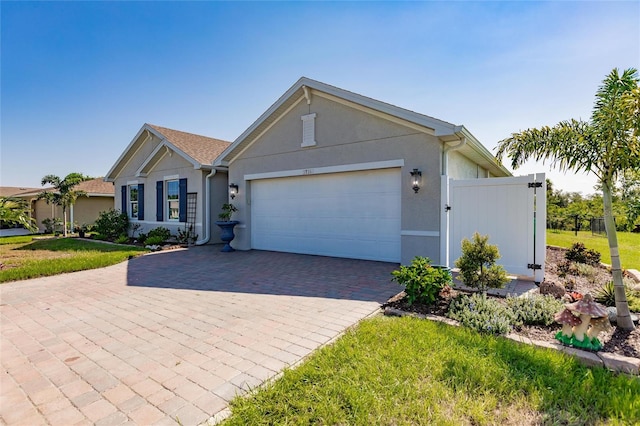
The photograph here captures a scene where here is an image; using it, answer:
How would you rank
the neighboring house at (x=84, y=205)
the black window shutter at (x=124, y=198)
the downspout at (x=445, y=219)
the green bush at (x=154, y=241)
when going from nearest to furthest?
the downspout at (x=445, y=219)
the green bush at (x=154, y=241)
the black window shutter at (x=124, y=198)
the neighboring house at (x=84, y=205)

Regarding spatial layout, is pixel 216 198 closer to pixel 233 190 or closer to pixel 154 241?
pixel 233 190

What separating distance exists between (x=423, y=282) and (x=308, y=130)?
6209 mm

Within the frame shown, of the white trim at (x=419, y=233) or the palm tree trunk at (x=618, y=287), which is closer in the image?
the palm tree trunk at (x=618, y=287)

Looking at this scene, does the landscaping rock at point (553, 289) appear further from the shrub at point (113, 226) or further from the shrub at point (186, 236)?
the shrub at point (113, 226)

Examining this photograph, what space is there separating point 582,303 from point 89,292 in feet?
25.6

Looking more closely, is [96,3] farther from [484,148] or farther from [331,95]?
[484,148]

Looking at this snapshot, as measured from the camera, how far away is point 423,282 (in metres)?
4.72

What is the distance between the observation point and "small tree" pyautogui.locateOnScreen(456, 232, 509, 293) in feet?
15.4

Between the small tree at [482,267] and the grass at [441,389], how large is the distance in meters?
1.39

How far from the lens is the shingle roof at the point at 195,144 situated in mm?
12916

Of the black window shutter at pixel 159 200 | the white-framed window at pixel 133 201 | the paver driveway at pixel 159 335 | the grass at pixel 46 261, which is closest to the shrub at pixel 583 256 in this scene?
the paver driveway at pixel 159 335

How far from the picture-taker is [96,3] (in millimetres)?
8664

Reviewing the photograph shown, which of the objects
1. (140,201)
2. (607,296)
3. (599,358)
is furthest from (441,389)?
(140,201)

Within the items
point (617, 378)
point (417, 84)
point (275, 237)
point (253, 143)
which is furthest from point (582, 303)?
point (253, 143)
